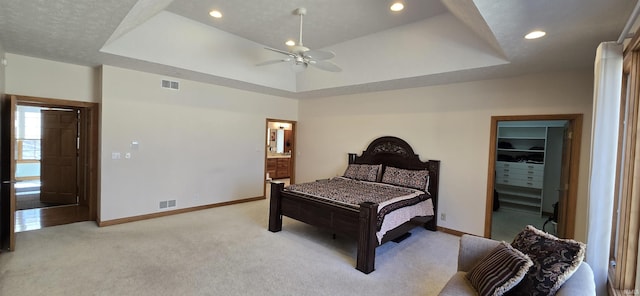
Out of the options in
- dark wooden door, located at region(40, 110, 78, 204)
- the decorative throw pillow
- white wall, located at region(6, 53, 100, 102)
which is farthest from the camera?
dark wooden door, located at region(40, 110, 78, 204)

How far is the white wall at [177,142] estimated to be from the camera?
14.3 feet

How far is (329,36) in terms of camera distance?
4562 mm

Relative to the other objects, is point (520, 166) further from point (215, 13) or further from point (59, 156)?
point (59, 156)

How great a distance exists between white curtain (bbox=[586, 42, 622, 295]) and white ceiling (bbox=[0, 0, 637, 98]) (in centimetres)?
42

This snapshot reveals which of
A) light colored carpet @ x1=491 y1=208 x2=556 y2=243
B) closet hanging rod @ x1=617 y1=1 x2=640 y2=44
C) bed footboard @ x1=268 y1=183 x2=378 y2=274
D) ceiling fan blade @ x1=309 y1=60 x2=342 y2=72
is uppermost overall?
ceiling fan blade @ x1=309 y1=60 x2=342 y2=72

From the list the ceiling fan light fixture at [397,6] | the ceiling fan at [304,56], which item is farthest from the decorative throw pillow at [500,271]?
the ceiling fan light fixture at [397,6]

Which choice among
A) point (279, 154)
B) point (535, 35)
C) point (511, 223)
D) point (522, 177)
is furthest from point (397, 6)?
point (279, 154)

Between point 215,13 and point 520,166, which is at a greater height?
point 215,13

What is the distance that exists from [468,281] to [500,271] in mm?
327

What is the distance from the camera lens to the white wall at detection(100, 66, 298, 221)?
4359 millimetres

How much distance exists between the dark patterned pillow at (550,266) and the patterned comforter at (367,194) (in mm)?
1693

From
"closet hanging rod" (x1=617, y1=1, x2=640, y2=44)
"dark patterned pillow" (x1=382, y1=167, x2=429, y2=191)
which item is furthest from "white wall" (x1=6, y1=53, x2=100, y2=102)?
"closet hanging rod" (x1=617, y1=1, x2=640, y2=44)

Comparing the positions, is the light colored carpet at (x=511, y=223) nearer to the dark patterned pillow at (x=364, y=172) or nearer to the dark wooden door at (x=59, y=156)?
the dark patterned pillow at (x=364, y=172)

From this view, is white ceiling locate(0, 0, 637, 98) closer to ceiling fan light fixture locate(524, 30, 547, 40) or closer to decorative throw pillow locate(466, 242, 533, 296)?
ceiling fan light fixture locate(524, 30, 547, 40)
